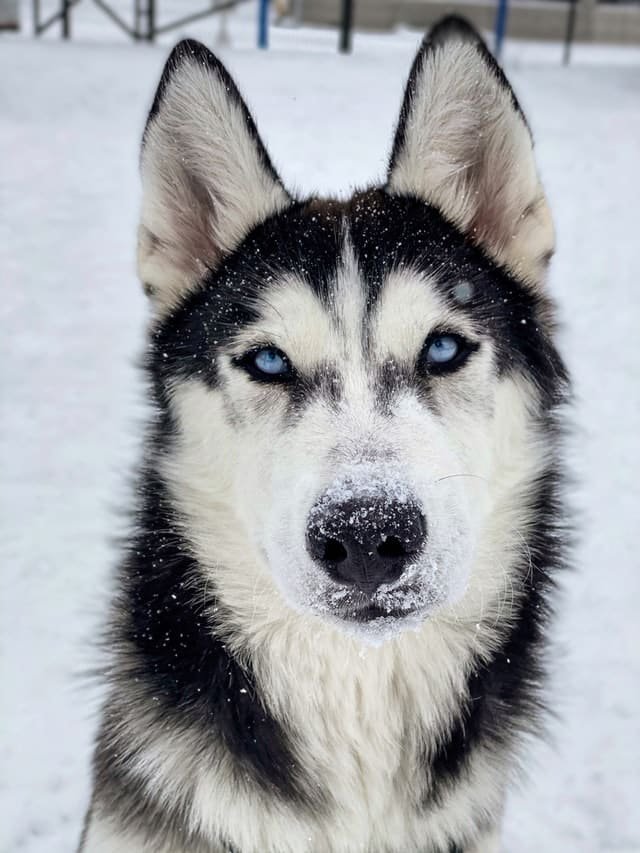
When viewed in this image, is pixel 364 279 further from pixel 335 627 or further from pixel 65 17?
pixel 65 17

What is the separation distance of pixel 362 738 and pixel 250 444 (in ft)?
2.40

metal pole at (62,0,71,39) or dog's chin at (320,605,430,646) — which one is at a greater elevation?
dog's chin at (320,605,430,646)

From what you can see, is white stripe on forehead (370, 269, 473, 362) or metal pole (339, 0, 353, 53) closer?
white stripe on forehead (370, 269, 473, 362)

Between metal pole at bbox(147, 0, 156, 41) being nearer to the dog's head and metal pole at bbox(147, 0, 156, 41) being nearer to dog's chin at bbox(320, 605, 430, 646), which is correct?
the dog's head

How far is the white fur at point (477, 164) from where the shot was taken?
7.53 feet

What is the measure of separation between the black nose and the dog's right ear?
0.97 metres

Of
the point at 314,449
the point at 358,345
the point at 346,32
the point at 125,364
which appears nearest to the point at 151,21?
the point at 346,32

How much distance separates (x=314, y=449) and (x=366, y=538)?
27 cm

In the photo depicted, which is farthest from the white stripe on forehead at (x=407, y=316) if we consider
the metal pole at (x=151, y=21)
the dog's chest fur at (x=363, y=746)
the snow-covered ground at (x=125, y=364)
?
the metal pole at (x=151, y=21)

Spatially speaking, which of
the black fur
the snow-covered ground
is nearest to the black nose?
the black fur

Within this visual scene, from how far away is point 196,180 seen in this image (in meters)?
2.52

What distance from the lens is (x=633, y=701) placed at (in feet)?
12.5

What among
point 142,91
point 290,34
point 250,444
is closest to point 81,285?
point 142,91

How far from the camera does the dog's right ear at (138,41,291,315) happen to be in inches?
90.6
